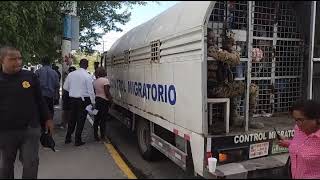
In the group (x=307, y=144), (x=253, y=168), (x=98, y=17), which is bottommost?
(x=253, y=168)

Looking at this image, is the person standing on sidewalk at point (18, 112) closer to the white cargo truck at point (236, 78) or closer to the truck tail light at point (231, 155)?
the white cargo truck at point (236, 78)

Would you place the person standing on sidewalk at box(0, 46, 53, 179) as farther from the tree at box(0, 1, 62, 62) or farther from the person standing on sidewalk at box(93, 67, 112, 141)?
the person standing on sidewalk at box(93, 67, 112, 141)

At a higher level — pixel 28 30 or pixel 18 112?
pixel 28 30

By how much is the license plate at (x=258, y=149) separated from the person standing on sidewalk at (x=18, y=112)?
2.26m

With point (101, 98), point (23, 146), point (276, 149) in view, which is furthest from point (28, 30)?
point (276, 149)

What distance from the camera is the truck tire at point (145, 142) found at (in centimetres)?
762

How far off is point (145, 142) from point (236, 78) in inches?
105

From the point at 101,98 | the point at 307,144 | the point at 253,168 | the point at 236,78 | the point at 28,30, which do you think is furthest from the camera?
the point at 101,98

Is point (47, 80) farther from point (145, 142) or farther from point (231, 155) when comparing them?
point (231, 155)

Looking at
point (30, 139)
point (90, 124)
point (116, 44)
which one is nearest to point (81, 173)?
point (30, 139)

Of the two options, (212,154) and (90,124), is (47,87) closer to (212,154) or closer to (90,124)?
(90,124)

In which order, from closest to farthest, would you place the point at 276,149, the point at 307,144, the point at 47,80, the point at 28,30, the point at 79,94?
the point at 307,144
the point at 276,149
the point at 28,30
the point at 79,94
the point at 47,80

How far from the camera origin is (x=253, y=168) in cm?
478

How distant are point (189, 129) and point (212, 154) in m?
0.44
